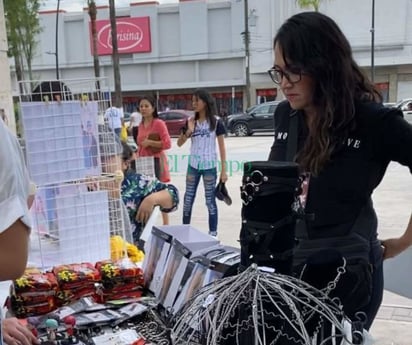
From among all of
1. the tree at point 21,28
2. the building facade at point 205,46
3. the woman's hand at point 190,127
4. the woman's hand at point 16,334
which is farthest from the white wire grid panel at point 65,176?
the building facade at point 205,46

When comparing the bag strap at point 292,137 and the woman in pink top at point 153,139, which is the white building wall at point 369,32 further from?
the bag strap at point 292,137

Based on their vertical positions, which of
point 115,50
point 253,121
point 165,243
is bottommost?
point 253,121

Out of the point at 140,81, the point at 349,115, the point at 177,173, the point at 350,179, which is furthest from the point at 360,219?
the point at 140,81

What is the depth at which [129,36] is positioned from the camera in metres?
26.8

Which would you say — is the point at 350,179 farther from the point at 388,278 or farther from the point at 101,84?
the point at 101,84

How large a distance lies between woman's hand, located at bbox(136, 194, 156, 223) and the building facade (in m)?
21.4

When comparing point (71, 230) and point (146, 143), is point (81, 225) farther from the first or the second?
point (146, 143)

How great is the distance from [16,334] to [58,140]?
82cm

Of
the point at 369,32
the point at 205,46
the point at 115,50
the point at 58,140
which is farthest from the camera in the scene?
the point at 205,46

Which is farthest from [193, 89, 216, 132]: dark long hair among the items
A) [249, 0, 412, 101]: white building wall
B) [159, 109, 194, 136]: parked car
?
[249, 0, 412, 101]: white building wall

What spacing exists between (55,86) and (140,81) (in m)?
25.9

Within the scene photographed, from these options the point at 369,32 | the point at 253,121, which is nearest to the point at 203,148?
the point at 253,121

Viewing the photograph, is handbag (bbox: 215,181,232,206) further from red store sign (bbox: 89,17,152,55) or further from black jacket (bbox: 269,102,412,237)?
red store sign (bbox: 89,17,152,55)

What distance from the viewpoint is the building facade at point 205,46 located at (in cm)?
2377
